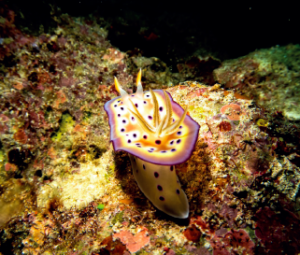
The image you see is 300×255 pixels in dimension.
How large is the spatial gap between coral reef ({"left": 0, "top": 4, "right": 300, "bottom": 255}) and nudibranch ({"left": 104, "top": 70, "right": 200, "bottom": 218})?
0.20 m

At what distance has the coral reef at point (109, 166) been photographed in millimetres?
2080

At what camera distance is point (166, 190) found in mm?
2182

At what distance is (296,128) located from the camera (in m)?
2.95

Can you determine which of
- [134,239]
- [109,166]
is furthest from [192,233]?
[109,166]

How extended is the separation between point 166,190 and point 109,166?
1.24 meters

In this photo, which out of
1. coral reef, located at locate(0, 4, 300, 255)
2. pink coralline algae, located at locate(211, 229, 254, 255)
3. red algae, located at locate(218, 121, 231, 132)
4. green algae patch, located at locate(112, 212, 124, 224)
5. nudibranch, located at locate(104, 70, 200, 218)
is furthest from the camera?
red algae, located at locate(218, 121, 231, 132)

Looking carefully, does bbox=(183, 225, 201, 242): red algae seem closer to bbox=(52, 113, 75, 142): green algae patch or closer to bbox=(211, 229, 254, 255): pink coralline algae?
bbox=(211, 229, 254, 255): pink coralline algae

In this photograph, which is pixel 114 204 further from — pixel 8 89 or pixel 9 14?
pixel 9 14

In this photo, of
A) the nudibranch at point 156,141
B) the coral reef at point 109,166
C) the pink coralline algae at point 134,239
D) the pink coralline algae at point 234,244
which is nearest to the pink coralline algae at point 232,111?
the coral reef at point 109,166

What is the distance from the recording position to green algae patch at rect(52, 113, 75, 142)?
3709mm

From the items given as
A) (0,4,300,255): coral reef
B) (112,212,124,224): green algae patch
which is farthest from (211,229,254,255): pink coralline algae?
(112,212,124,224): green algae patch

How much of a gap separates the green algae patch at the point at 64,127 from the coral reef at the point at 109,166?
0.8 inches

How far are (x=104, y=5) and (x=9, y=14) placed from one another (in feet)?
17.0

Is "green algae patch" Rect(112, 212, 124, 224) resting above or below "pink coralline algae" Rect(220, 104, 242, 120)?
below
